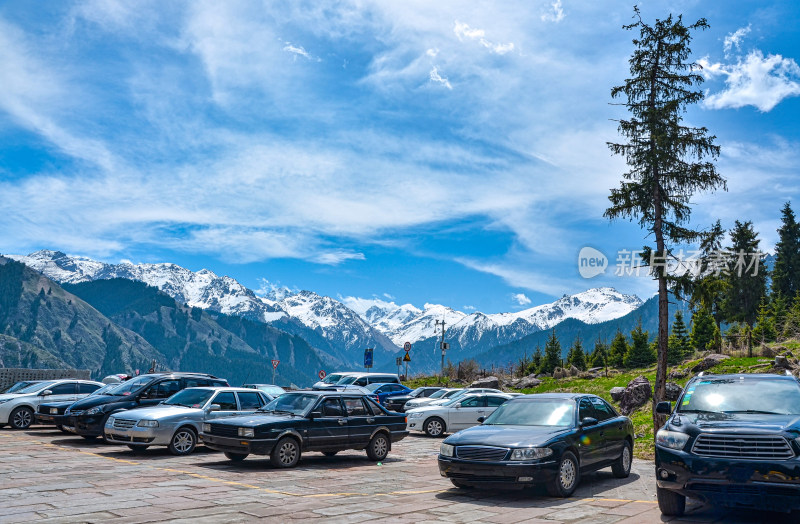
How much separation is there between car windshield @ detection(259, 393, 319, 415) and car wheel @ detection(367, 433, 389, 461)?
182 centimetres

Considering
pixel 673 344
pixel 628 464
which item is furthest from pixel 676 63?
pixel 673 344

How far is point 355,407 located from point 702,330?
158ft

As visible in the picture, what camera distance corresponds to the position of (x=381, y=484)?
11.4 metres

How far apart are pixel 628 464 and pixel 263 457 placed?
7990 mm

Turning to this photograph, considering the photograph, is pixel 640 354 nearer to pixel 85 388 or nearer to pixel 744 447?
pixel 85 388

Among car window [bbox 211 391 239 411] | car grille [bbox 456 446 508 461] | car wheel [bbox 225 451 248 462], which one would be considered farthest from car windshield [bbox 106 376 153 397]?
car grille [bbox 456 446 508 461]

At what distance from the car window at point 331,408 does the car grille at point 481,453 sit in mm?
4782

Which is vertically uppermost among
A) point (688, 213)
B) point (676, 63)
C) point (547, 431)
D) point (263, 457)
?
point (676, 63)

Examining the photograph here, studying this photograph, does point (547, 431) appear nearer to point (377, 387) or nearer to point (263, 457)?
point (263, 457)

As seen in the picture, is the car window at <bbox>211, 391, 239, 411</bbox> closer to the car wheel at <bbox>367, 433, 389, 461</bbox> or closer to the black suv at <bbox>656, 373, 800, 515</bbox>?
the car wheel at <bbox>367, 433, 389, 461</bbox>

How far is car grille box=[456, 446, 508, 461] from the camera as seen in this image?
9.68 m

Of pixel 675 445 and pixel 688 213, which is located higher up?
pixel 688 213

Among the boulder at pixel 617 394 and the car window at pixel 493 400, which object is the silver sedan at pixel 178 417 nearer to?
the car window at pixel 493 400

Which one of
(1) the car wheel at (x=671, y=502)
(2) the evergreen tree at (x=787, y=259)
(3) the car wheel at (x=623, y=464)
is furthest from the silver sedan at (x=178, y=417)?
(2) the evergreen tree at (x=787, y=259)
